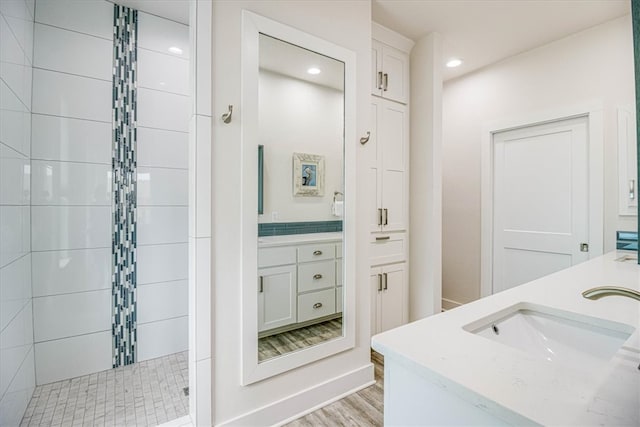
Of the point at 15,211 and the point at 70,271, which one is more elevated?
the point at 15,211

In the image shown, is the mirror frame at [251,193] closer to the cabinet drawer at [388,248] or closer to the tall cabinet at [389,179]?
the tall cabinet at [389,179]

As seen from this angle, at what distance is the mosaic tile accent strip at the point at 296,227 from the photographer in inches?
64.2

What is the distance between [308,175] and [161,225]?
1369 mm

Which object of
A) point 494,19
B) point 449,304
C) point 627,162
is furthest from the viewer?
point 449,304

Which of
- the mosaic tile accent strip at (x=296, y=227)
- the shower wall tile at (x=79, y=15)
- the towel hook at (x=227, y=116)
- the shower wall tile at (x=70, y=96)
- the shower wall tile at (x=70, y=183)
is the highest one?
the shower wall tile at (x=79, y=15)

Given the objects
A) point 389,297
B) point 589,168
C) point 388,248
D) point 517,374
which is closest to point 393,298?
point 389,297

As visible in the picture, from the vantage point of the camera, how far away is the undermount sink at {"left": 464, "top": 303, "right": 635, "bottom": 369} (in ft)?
2.90

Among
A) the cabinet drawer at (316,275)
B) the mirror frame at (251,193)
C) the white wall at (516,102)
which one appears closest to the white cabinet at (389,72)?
the mirror frame at (251,193)

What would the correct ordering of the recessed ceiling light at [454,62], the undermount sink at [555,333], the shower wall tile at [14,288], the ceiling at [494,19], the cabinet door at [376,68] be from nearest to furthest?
the undermount sink at [555,333], the shower wall tile at [14,288], the ceiling at [494,19], the cabinet door at [376,68], the recessed ceiling light at [454,62]

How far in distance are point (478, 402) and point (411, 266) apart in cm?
221

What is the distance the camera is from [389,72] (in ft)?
8.22

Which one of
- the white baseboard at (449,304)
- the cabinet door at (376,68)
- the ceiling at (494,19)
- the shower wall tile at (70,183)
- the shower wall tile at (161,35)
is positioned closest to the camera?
the shower wall tile at (70,183)

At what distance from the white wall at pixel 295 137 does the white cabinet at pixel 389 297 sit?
0.89 meters

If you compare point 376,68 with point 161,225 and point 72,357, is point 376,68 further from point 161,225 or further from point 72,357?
point 72,357
